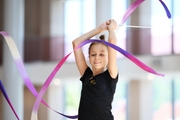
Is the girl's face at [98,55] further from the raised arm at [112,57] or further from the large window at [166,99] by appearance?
the large window at [166,99]

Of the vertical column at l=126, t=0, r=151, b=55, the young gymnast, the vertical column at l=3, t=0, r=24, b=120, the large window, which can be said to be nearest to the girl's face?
the young gymnast

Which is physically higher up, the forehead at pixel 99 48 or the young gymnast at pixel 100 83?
the forehead at pixel 99 48

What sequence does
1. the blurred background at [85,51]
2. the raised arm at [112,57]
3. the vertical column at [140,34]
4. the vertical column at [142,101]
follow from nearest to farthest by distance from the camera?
the raised arm at [112,57] < the blurred background at [85,51] < the vertical column at [140,34] < the vertical column at [142,101]

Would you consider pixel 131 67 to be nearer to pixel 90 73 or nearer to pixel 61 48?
pixel 61 48

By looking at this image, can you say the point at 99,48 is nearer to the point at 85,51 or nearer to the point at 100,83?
the point at 100,83

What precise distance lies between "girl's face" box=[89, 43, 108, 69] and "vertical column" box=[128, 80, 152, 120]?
18.1 feet

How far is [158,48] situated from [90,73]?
15.8 feet

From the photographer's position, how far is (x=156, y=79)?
7727mm

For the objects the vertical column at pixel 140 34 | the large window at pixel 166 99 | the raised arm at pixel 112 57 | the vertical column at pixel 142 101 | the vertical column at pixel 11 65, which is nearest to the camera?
the raised arm at pixel 112 57

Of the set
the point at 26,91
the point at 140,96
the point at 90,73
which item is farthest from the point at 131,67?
the point at 90,73

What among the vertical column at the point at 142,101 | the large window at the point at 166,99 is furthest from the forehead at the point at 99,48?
the large window at the point at 166,99

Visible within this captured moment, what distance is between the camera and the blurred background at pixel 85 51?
6055 millimetres

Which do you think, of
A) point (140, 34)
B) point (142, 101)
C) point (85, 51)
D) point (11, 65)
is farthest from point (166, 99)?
point (11, 65)

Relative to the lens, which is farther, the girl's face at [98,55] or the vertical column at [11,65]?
the vertical column at [11,65]
